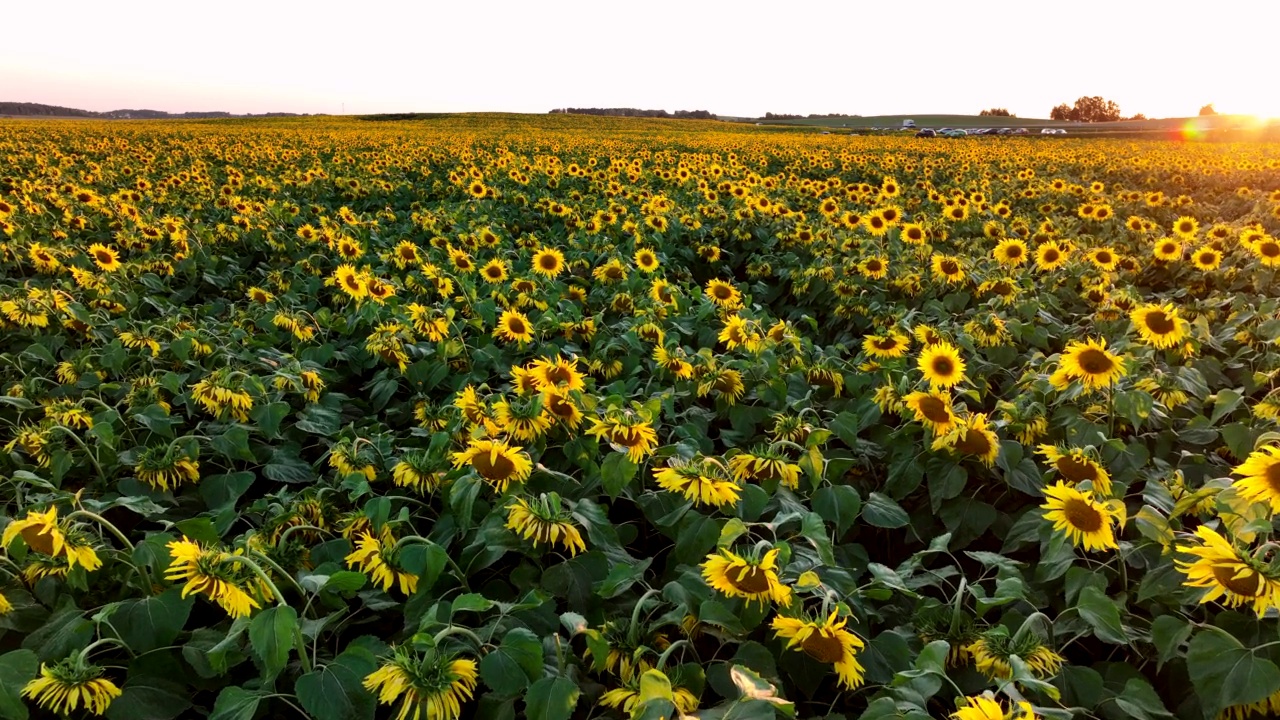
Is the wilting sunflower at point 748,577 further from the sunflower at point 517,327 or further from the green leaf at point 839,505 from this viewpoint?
the sunflower at point 517,327

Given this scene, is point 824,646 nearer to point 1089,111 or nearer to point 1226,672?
point 1226,672

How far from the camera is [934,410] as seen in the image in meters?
2.88

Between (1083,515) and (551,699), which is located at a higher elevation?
(1083,515)

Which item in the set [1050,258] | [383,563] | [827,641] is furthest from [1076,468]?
[1050,258]

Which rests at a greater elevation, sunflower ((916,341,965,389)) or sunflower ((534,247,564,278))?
sunflower ((534,247,564,278))

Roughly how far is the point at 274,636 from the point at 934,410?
249 centimetres

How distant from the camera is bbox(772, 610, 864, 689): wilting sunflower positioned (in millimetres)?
1705

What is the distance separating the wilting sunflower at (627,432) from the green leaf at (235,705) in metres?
1.30

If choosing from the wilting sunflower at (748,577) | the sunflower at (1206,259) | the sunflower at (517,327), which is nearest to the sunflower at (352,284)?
the sunflower at (517,327)

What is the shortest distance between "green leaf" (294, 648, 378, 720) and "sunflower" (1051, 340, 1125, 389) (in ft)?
10.2

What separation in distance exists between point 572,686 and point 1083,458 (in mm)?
2007

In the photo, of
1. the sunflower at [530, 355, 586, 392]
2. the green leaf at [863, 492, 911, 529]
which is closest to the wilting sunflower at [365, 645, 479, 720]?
the sunflower at [530, 355, 586, 392]

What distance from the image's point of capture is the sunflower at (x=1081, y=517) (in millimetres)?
2141

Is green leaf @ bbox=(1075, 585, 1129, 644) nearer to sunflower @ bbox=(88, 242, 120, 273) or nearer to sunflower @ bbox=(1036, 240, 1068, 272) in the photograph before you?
sunflower @ bbox=(1036, 240, 1068, 272)
